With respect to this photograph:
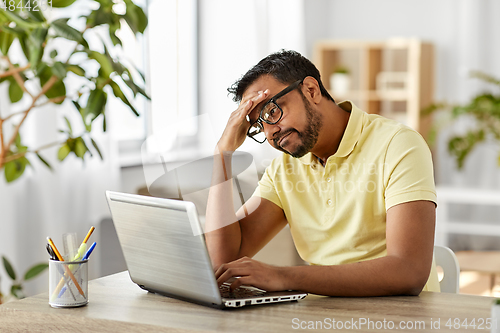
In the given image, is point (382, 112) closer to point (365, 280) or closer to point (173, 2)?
point (173, 2)

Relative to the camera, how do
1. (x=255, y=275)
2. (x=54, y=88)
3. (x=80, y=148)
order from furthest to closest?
(x=80, y=148) → (x=54, y=88) → (x=255, y=275)

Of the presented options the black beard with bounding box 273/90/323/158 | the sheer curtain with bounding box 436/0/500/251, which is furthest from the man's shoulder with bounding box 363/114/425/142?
the sheer curtain with bounding box 436/0/500/251

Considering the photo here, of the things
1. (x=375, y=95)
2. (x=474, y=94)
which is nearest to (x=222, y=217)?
(x=375, y=95)

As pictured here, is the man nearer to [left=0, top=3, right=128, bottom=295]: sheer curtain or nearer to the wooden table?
the wooden table

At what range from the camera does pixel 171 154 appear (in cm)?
125

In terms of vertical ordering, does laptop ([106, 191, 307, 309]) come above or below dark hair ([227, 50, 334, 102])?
below

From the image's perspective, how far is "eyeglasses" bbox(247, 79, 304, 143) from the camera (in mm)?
1327

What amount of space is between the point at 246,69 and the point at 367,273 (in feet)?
10.6

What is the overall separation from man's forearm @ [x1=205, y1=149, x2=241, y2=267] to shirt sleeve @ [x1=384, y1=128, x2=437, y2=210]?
0.35m

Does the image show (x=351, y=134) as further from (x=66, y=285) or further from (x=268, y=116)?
(x=66, y=285)

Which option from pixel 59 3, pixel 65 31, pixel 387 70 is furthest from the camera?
pixel 387 70

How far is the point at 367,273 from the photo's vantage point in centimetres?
116

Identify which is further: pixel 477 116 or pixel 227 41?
pixel 227 41

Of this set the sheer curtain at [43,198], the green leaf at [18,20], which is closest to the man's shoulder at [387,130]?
the green leaf at [18,20]
